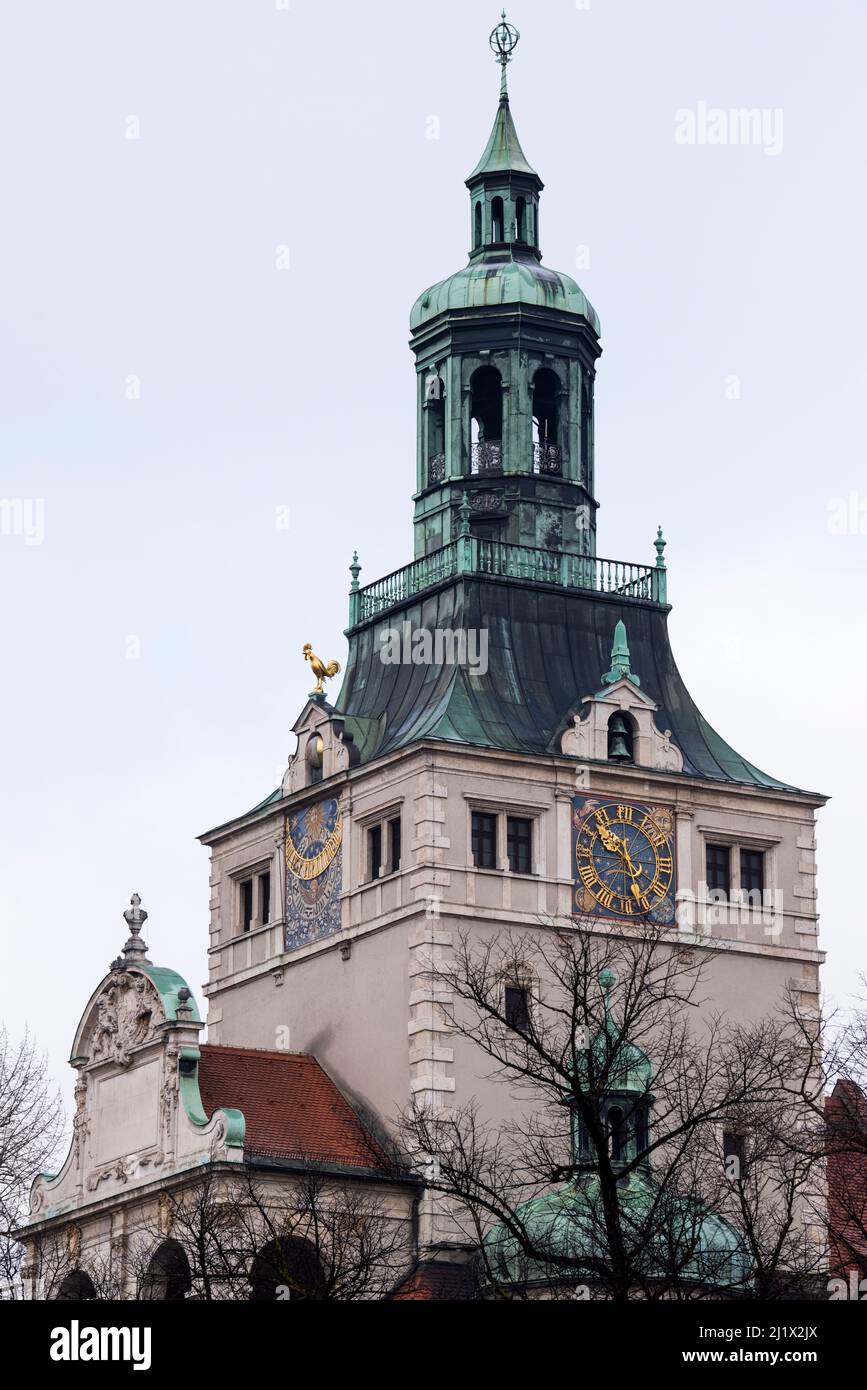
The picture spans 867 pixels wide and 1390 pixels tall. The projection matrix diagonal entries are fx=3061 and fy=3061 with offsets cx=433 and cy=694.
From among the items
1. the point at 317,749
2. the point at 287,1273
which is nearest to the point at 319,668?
the point at 317,749

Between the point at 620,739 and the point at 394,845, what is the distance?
509 cm

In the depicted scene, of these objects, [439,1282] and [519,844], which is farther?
[519,844]

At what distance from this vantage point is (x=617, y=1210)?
121 ft

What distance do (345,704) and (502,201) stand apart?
1166 centimetres

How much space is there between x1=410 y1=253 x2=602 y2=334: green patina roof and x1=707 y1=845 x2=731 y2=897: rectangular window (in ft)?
39.0

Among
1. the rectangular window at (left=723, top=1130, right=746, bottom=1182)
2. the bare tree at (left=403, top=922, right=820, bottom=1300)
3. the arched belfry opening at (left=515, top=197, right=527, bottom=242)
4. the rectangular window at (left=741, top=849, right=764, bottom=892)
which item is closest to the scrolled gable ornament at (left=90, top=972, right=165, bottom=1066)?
the bare tree at (left=403, top=922, right=820, bottom=1300)

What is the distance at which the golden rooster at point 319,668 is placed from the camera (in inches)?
2451

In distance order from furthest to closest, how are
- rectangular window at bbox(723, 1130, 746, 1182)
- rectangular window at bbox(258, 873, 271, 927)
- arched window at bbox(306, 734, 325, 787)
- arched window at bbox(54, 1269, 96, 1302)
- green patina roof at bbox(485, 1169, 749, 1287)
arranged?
rectangular window at bbox(258, 873, 271, 927) → arched window at bbox(306, 734, 325, 787) → arched window at bbox(54, 1269, 96, 1302) → rectangular window at bbox(723, 1130, 746, 1182) → green patina roof at bbox(485, 1169, 749, 1287)

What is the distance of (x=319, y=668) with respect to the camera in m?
62.2

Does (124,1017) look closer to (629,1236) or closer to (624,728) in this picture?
(624,728)

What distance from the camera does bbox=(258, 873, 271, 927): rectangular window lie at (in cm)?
6234

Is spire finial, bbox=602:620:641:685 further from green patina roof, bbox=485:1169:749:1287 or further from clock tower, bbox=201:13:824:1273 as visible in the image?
green patina roof, bbox=485:1169:749:1287

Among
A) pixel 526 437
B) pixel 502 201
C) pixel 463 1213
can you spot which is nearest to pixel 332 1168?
pixel 463 1213

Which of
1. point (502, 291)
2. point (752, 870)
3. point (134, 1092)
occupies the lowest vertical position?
point (134, 1092)
